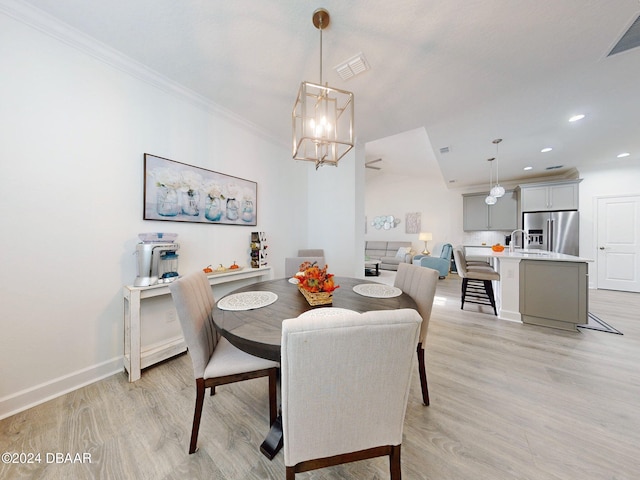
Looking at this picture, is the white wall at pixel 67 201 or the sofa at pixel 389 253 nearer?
the white wall at pixel 67 201

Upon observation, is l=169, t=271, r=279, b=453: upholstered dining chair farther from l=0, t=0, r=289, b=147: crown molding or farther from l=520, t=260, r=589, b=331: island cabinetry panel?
l=520, t=260, r=589, b=331: island cabinetry panel

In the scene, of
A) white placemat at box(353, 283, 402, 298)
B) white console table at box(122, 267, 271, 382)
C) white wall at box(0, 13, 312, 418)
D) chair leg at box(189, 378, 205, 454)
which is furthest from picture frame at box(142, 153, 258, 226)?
white placemat at box(353, 283, 402, 298)

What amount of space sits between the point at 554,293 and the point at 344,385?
338 cm

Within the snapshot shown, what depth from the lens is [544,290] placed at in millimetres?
2693

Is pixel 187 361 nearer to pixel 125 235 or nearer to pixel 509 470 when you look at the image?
pixel 125 235

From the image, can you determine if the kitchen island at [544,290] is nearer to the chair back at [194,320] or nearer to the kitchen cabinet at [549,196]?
the kitchen cabinet at [549,196]

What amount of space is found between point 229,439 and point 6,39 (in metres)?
2.89

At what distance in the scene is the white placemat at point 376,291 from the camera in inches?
59.7

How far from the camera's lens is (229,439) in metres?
1.25

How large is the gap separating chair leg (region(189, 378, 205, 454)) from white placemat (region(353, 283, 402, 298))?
3.59 ft

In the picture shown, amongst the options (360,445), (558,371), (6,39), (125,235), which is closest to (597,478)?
(558,371)

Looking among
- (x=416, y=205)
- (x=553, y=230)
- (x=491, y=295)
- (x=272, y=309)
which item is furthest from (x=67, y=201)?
(x=553, y=230)

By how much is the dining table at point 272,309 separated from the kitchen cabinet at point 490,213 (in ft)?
19.1

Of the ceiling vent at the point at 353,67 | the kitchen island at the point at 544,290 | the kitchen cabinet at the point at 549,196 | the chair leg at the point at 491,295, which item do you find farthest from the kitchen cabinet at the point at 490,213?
the ceiling vent at the point at 353,67
